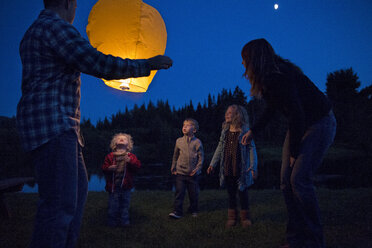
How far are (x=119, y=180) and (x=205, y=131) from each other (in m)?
37.0

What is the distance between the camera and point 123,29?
216 cm

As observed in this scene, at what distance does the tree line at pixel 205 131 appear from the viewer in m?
21.0

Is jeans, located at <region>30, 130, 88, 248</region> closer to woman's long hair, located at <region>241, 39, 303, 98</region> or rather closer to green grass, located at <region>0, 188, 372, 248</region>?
woman's long hair, located at <region>241, 39, 303, 98</region>

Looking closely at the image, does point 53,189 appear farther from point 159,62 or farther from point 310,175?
point 310,175

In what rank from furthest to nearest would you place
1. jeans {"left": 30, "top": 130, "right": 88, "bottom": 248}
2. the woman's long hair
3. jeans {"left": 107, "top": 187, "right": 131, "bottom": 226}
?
jeans {"left": 107, "top": 187, "right": 131, "bottom": 226}, the woman's long hair, jeans {"left": 30, "top": 130, "right": 88, "bottom": 248}

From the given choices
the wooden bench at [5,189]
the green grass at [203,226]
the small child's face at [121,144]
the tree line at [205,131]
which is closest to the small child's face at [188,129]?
the small child's face at [121,144]

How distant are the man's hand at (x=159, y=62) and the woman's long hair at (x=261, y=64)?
102 centimetres

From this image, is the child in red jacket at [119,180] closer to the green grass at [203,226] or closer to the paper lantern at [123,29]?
the green grass at [203,226]

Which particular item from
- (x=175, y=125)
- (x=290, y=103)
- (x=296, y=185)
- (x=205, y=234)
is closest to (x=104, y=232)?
(x=205, y=234)

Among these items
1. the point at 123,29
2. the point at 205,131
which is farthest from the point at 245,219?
the point at 205,131

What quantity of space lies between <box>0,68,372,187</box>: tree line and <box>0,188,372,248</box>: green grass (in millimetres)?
8124

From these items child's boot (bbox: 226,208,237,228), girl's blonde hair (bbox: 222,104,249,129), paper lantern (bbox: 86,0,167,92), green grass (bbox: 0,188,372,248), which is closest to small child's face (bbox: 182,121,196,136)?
girl's blonde hair (bbox: 222,104,249,129)

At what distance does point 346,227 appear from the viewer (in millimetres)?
3500

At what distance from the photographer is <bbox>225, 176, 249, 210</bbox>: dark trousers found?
3893 mm
